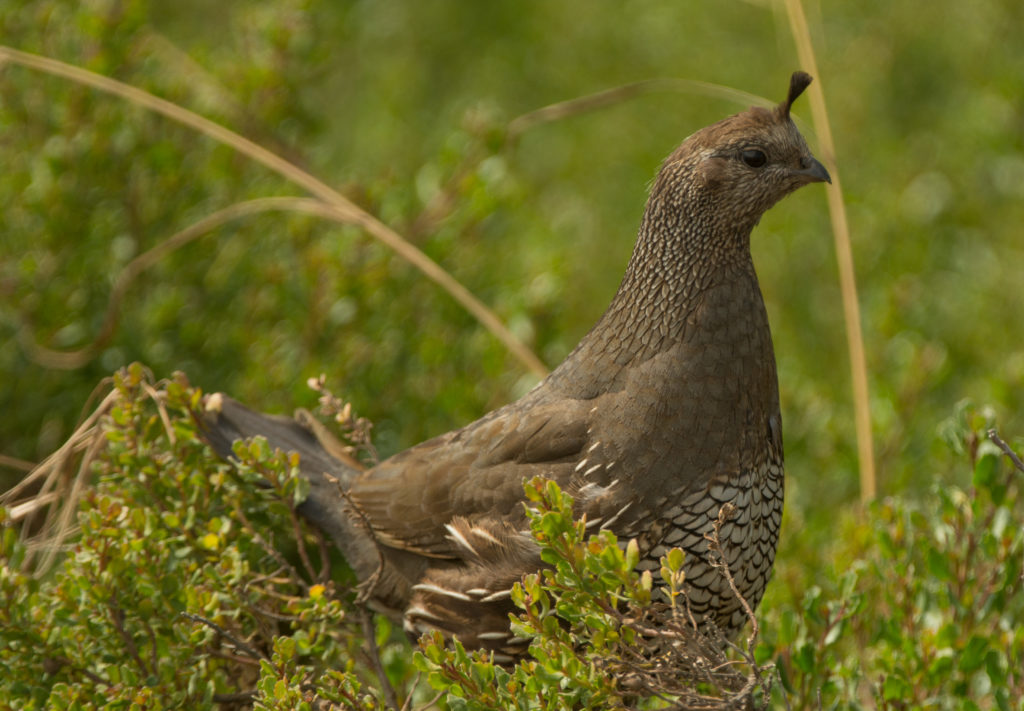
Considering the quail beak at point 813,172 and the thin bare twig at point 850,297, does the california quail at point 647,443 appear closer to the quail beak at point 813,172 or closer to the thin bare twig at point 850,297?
the quail beak at point 813,172

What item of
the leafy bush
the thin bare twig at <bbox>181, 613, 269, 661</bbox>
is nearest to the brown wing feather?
the leafy bush

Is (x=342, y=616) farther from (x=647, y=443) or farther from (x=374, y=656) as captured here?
(x=647, y=443)

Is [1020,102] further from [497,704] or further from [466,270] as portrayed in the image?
[497,704]

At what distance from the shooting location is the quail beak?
3430mm

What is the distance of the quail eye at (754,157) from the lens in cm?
342

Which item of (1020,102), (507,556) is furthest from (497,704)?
(1020,102)

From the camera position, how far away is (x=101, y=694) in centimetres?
303

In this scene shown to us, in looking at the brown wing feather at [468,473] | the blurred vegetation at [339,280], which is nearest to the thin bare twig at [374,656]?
the brown wing feather at [468,473]

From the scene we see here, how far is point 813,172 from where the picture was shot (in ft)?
11.3

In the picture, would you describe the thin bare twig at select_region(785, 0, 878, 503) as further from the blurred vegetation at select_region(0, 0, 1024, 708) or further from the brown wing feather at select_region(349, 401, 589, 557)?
the brown wing feather at select_region(349, 401, 589, 557)

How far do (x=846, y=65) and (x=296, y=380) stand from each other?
5.50m

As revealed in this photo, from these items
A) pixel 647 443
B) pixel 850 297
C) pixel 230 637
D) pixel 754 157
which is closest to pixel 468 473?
pixel 647 443

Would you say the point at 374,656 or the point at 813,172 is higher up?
the point at 813,172

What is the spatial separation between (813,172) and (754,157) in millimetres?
174
